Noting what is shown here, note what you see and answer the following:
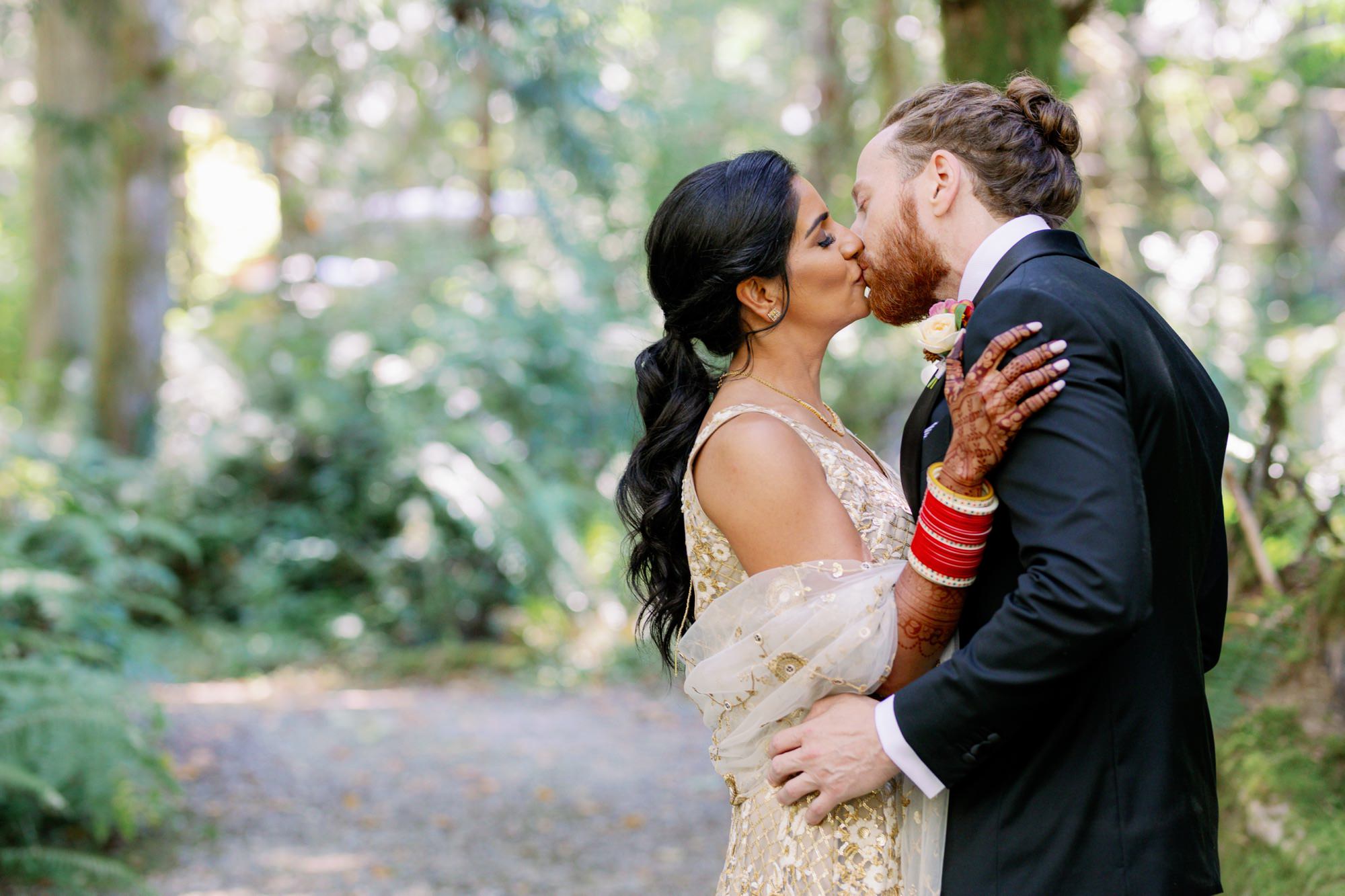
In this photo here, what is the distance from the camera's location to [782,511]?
218cm

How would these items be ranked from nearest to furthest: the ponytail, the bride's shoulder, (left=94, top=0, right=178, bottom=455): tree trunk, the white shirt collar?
the white shirt collar < the bride's shoulder < the ponytail < (left=94, top=0, right=178, bottom=455): tree trunk

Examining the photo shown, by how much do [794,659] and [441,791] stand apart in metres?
4.78

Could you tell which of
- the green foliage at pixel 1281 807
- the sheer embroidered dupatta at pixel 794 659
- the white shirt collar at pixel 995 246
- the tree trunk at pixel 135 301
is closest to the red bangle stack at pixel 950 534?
the sheer embroidered dupatta at pixel 794 659

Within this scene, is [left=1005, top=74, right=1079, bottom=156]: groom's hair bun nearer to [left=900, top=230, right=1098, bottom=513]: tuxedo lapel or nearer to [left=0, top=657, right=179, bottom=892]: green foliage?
[left=900, top=230, right=1098, bottom=513]: tuxedo lapel

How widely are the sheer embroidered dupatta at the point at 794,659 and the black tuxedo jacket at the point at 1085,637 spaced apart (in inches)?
4.4

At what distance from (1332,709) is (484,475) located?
6698 mm

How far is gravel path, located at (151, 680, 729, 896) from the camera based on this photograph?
534 cm

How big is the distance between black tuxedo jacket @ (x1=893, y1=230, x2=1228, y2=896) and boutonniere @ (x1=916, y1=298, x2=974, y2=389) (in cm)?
7

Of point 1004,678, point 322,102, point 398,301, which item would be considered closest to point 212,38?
point 398,301

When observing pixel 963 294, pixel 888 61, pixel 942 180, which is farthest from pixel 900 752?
pixel 888 61

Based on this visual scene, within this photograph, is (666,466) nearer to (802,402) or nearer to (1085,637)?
(802,402)

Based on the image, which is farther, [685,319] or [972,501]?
[685,319]

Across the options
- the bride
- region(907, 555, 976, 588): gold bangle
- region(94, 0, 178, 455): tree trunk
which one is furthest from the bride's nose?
region(94, 0, 178, 455): tree trunk

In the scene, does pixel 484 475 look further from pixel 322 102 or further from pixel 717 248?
pixel 717 248
